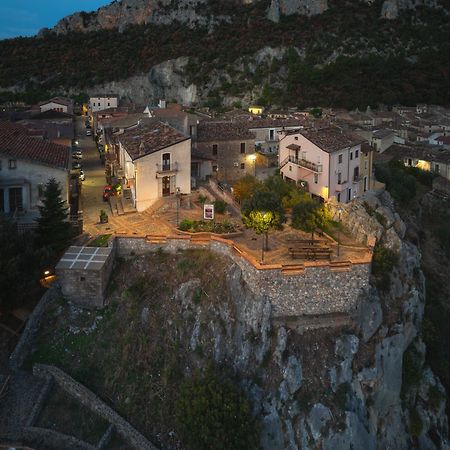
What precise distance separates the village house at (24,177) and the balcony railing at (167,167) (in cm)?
598

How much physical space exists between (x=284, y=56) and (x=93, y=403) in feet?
359

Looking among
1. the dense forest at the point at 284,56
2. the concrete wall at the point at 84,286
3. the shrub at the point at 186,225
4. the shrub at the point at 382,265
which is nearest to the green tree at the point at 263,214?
the shrub at the point at 186,225

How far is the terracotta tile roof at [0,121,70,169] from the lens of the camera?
106 ft

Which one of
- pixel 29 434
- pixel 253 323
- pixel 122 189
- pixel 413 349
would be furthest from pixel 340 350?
pixel 122 189

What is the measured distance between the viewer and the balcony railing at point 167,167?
3600 cm

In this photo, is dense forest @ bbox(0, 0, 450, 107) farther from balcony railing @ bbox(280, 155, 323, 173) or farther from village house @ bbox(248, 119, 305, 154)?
balcony railing @ bbox(280, 155, 323, 173)

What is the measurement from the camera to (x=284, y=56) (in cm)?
12081

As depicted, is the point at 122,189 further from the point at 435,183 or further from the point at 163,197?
the point at 435,183

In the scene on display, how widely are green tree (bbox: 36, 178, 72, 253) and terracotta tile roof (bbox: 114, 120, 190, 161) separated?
21.8ft

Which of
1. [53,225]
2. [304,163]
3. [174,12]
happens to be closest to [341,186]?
[304,163]

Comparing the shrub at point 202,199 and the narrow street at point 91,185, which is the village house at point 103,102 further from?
the shrub at point 202,199


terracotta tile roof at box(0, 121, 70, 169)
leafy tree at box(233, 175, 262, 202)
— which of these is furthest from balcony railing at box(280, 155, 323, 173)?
terracotta tile roof at box(0, 121, 70, 169)

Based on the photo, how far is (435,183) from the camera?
199 ft

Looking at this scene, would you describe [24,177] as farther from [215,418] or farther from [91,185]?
[215,418]
